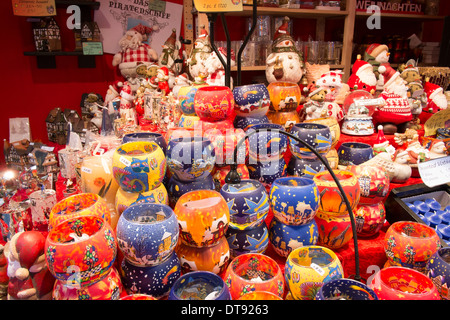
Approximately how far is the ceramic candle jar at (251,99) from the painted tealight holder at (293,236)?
1.80 feet

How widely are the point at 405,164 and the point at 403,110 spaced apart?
2.04ft

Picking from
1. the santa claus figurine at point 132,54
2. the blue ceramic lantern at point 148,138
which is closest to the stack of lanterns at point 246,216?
the blue ceramic lantern at point 148,138

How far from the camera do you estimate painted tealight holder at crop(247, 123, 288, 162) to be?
124 cm

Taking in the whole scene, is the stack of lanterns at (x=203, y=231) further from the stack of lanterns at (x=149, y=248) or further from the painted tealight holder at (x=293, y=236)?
the painted tealight holder at (x=293, y=236)

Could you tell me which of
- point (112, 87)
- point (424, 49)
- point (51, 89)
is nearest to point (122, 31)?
point (112, 87)

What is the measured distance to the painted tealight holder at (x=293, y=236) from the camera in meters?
0.98

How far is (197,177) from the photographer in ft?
3.54

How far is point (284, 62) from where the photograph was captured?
219 centimetres

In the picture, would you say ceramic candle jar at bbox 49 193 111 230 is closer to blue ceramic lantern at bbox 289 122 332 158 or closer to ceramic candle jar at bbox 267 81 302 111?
blue ceramic lantern at bbox 289 122 332 158

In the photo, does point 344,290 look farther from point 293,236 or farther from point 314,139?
point 314,139

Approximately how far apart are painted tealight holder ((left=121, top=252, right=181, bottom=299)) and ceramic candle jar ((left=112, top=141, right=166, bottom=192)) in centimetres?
21

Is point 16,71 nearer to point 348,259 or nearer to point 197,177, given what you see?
point 197,177

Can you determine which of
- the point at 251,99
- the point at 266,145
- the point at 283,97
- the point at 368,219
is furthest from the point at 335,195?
the point at 283,97

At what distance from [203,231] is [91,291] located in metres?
0.29
